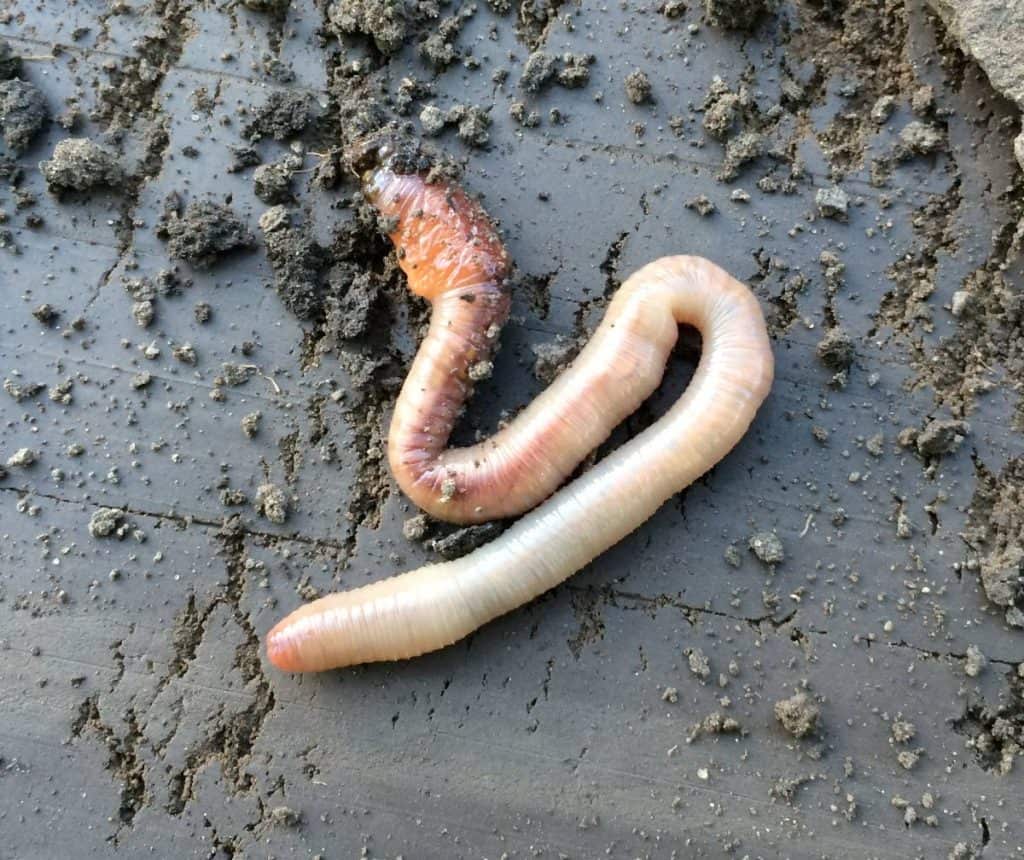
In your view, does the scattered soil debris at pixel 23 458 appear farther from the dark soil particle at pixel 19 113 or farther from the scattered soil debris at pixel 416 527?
the scattered soil debris at pixel 416 527

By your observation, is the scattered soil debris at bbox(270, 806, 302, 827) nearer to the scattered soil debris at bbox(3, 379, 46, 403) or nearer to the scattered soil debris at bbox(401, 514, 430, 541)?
the scattered soil debris at bbox(401, 514, 430, 541)

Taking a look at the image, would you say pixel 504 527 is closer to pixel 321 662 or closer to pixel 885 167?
pixel 321 662

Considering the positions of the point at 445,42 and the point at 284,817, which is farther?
the point at 445,42

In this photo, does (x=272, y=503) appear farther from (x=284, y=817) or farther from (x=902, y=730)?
(x=902, y=730)

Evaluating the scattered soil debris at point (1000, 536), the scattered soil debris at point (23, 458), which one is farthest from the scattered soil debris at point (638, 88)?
the scattered soil debris at point (23, 458)

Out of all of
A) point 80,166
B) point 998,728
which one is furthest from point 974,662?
point 80,166
